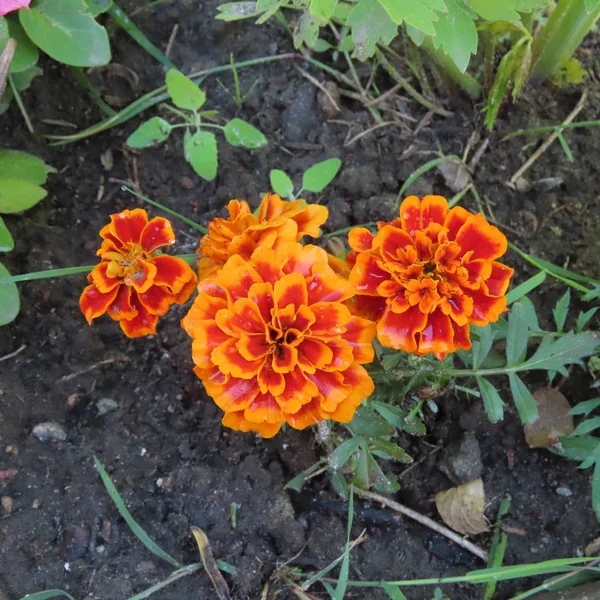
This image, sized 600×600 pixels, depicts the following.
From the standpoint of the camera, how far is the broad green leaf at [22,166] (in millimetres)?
1799

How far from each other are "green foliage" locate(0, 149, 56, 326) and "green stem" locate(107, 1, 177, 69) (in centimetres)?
60

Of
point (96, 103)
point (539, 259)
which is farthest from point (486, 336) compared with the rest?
point (96, 103)

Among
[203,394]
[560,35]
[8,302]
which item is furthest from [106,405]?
[560,35]

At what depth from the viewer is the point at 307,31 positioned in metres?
1.77

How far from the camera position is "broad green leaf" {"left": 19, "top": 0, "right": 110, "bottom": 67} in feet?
5.73

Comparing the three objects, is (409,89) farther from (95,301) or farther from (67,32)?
(95,301)

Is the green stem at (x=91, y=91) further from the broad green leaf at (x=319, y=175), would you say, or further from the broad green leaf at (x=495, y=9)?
the broad green leaf at (x=495, y=9)

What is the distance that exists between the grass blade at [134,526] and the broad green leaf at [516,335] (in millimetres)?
967

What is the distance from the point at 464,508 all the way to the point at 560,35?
1508mm

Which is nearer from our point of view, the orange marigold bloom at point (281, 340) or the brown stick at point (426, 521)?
the orange marigold bloom at point (281, 340)

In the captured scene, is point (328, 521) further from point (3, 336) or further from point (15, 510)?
point (3, 336)

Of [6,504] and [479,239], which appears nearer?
[479,239]

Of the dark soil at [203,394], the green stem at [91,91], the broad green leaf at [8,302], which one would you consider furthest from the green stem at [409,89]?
the broad green leaf at [8,302]

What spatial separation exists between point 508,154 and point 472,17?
789 millimetres
